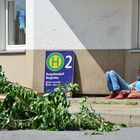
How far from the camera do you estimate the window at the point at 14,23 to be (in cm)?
1408

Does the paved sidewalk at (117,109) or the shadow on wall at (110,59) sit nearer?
the paved sidewalk at (117,109)

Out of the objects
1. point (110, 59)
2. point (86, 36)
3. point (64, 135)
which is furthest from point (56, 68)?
point (64, 135)

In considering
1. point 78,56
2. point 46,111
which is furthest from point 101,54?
point 46,111

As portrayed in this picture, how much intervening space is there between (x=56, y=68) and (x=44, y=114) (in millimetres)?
4184

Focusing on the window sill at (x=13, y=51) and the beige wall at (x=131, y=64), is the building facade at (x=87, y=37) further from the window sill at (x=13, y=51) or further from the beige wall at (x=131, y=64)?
the window sill at (x=13, y=51)

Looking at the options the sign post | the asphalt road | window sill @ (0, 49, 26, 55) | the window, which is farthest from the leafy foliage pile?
the window

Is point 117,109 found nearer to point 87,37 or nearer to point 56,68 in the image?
point 87,37

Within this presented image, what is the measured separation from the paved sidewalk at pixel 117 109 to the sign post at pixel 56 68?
0.98 metres

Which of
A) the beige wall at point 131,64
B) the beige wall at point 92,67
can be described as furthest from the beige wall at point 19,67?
the beige wall at point 131,64

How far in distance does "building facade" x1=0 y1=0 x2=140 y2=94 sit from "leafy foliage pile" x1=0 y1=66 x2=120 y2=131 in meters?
3.50

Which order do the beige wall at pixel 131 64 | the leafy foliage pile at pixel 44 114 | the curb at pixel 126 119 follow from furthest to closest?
the beige wall at pixel 131 64 < the curb at pixel 126 119 < the leafy foliage pile at pixel 44 114

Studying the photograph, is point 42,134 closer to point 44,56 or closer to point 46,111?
point 46,111

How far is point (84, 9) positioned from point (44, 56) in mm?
1647

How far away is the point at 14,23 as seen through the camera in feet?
46.8
